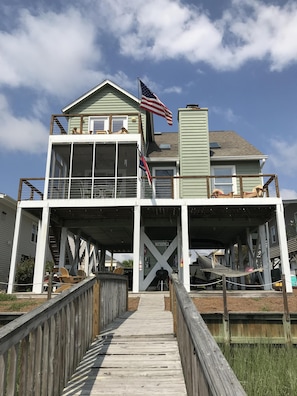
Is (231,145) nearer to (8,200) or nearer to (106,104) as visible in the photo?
(106,104)

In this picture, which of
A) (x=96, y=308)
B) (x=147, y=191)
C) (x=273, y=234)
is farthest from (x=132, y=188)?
(x=273, y=234)

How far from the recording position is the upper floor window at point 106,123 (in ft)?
56.4

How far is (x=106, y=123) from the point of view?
1734 centimetres

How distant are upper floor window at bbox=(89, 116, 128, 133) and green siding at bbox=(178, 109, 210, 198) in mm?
3251

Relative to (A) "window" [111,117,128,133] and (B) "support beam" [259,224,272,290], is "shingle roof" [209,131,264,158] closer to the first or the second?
(B) "support beam" [259,224,272,290]

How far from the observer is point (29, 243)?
22078mm

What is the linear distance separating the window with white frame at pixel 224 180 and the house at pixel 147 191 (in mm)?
54

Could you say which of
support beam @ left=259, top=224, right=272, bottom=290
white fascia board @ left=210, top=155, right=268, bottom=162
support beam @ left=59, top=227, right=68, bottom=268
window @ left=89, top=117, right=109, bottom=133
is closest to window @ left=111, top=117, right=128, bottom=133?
window @ left=89, top=117, right=109, bottom=133

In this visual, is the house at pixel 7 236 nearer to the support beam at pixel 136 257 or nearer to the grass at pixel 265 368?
the support beam at pixel 136 257

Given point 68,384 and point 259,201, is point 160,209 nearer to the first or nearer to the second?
point 259,201

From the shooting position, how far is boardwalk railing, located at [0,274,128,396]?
7.11ft

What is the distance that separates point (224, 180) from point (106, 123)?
7.30m

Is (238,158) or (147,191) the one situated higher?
(238,158)

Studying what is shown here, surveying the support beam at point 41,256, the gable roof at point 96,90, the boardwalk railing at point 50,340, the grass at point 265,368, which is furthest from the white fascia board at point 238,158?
the boardwalk railing at point 50,340
